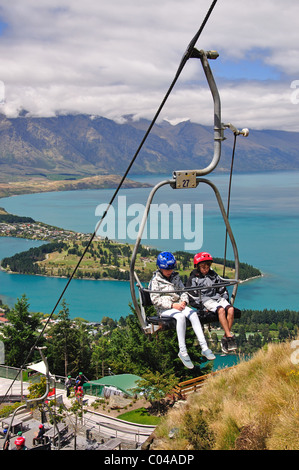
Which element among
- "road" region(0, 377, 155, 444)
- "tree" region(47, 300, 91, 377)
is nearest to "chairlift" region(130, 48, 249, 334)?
"road" region(0, 377, 155, 444)

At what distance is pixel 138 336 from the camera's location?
1950 centimetres

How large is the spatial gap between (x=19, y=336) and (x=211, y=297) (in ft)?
77.5

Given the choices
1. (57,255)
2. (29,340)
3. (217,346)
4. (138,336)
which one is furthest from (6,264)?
(138,336)

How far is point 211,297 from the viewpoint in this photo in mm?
4332

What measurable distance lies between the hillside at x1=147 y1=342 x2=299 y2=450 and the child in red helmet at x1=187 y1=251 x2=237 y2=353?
1.93 meters

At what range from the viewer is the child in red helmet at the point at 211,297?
4094mm

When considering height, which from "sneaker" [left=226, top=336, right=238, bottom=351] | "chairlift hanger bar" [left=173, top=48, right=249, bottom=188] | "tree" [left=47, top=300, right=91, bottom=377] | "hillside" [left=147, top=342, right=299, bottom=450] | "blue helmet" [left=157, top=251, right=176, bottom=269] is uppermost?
"chairlift hanger bar" [left=173, top=48, right=249, bottom=188]

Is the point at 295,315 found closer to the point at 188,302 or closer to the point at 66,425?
the point at 66,425

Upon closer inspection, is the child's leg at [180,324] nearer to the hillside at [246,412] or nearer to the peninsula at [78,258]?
the hillside at [246,412]

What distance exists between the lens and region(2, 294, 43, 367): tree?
25.5m

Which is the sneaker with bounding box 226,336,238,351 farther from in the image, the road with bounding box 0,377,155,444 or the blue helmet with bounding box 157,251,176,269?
the road with bounding box 0,377,155,444

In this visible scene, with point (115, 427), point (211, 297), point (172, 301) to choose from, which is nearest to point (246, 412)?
point (211, 297)
